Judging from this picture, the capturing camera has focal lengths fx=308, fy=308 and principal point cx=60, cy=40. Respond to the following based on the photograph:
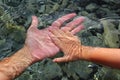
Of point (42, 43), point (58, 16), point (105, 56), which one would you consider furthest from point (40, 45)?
point (58, 16)

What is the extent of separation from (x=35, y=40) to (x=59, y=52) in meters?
0.33

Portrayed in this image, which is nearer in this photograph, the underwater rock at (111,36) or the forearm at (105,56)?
the forearm at (105,56)

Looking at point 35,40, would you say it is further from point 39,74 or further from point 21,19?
point 21,19

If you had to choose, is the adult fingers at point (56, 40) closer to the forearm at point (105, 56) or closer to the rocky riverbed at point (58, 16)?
the forearm at point (105, 56)

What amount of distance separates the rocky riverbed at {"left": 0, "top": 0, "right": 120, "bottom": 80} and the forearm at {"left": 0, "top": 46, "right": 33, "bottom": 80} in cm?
66

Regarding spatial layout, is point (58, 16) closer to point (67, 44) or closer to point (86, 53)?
point (67, 44)

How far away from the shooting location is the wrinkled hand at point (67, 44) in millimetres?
3555

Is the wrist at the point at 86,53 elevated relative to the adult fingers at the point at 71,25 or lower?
lower

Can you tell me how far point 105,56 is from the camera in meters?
3.23

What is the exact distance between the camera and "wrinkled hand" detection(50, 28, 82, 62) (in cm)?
355

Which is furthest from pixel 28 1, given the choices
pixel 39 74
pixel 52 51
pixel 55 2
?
pixel 52 51

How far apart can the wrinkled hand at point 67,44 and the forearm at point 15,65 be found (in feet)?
1.25

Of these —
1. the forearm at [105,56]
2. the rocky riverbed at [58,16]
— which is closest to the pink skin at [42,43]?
the forearm at [105,56]

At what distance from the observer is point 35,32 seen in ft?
12.8
